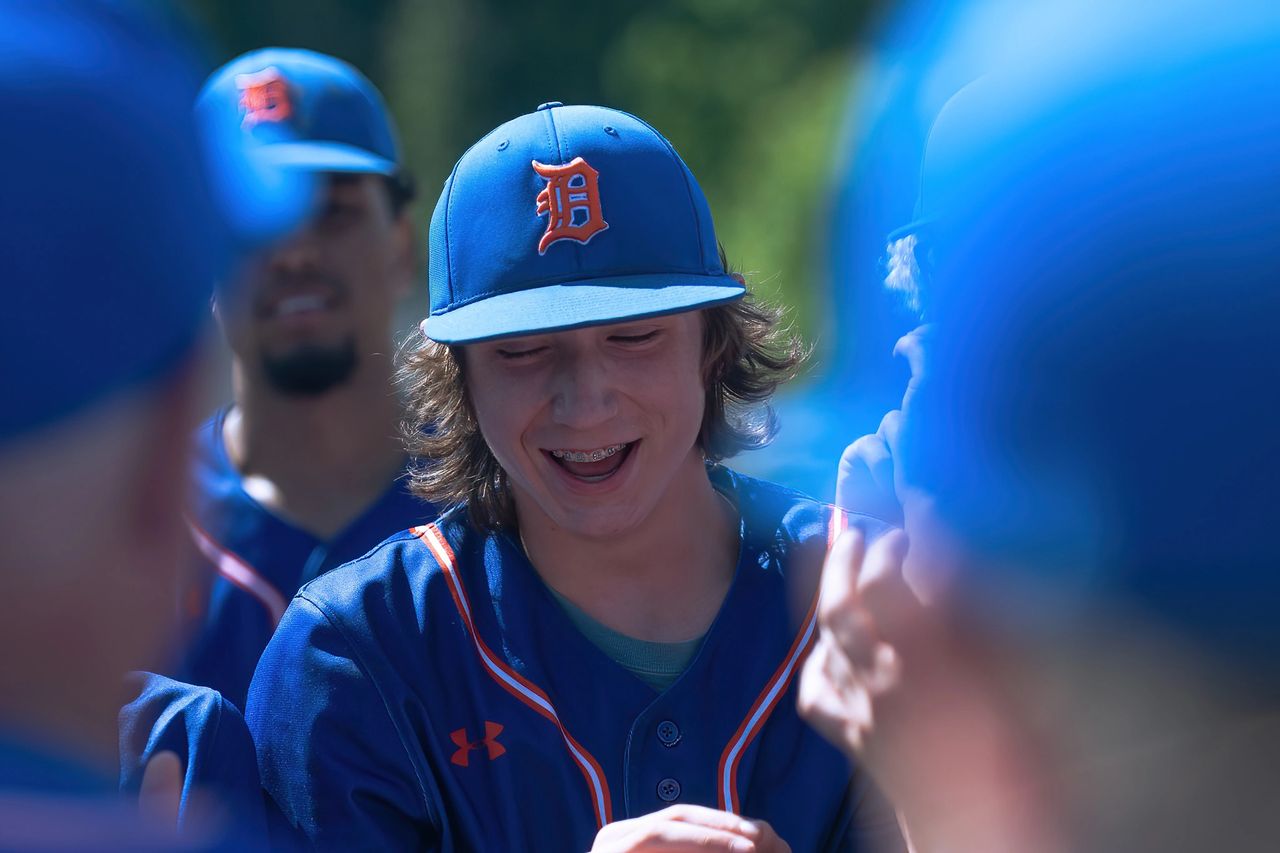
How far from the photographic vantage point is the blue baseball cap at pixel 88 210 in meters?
0.80

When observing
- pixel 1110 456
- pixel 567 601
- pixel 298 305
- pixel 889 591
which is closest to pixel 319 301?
pixel 298 305

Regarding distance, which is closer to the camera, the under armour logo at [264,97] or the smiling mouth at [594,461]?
the smiling mouth at [594,461]

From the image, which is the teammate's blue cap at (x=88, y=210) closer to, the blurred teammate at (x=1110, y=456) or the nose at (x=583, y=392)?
the blurred teammate at (x=1110, y=456)

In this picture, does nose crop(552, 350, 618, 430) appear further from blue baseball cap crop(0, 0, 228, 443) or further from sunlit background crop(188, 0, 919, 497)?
blue baseball cap crop(0, 0, 228, 443)

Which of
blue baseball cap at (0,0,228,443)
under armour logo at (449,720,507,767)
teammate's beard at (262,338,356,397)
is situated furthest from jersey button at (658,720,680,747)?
teammate's beard at (262,338,356,397)

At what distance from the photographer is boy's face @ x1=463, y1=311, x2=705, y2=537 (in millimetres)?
2258

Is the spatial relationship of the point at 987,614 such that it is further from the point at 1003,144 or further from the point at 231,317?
the point at 231,317

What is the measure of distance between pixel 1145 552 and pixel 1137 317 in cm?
18

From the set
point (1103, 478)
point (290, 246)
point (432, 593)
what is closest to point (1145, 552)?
point (1103, 478)

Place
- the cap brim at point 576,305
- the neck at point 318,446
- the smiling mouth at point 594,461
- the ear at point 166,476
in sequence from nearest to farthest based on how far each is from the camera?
the ear at point 166,476, the cap brim at point 576,305, the smiling mouth at point 594,461, the neck at point 318,446

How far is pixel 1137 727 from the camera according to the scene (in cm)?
103

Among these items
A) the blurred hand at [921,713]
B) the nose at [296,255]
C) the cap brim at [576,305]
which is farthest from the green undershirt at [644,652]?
the nose at [296,255]

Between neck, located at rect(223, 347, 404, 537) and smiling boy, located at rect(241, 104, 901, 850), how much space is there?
0.91 m

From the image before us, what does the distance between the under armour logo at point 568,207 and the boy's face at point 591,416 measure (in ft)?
0.55
